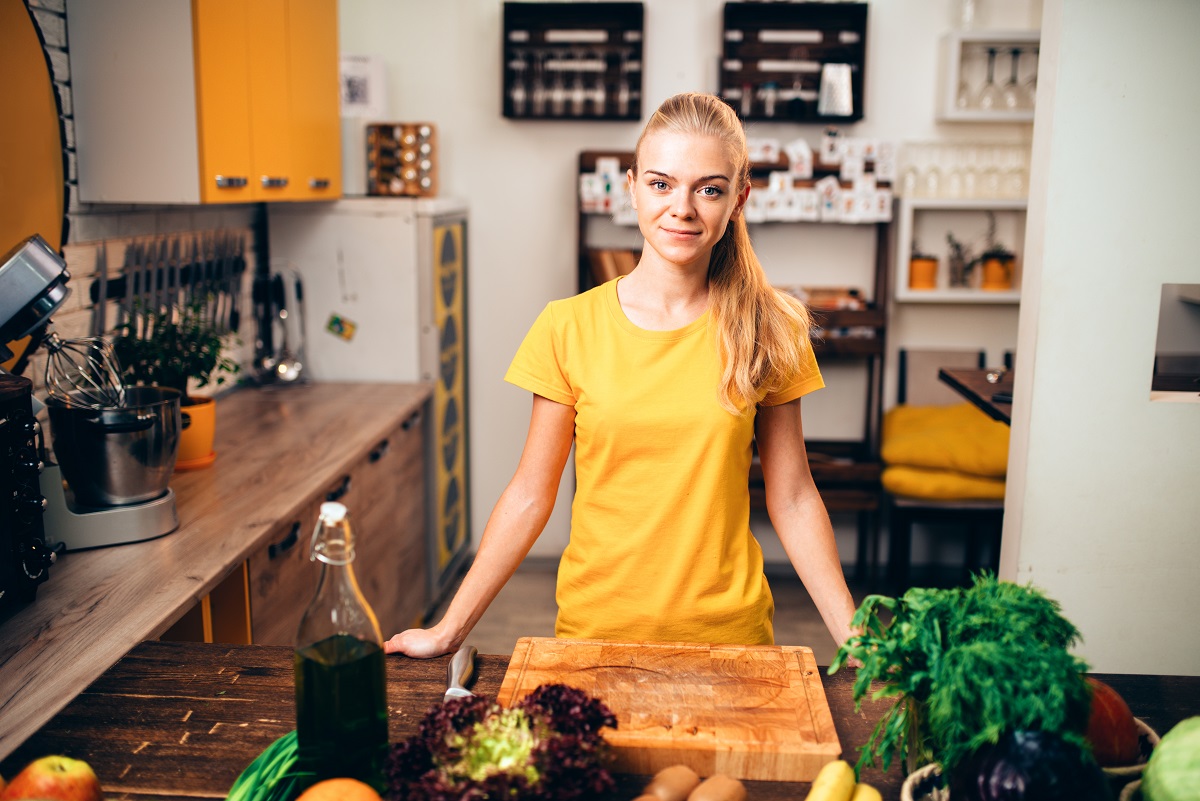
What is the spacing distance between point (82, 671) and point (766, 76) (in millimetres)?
3496

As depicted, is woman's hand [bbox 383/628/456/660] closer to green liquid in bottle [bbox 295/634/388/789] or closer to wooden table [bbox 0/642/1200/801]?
wooden table [bbox 0/642/1200/801]

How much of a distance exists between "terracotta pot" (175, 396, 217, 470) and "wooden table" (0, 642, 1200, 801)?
4.12ft

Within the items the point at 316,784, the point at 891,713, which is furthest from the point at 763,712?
the point at 316,784

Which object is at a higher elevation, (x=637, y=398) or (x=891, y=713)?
(x=637, y=398)

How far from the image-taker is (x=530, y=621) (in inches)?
160

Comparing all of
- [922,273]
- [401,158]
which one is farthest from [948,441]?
[401,158]

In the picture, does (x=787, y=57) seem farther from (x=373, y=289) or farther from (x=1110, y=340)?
(x=1110, y=340)

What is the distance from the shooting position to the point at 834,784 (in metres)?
1.05

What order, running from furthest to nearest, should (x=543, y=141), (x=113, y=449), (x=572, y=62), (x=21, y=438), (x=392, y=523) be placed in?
(x=543, y=141)
(x=572, y=62)
(x=392, y=523)
(x=113, y=449)
(x=21, y=438)

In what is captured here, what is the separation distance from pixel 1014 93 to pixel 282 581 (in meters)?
3.38

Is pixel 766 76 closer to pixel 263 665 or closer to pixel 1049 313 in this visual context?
pixel 1049 313

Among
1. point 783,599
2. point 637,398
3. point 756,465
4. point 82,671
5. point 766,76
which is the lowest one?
point 783,599

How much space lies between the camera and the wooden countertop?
1521 mm

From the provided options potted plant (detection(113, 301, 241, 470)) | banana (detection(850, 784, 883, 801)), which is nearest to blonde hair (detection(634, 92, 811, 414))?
banana (detection(850, 784, 883, 801))
